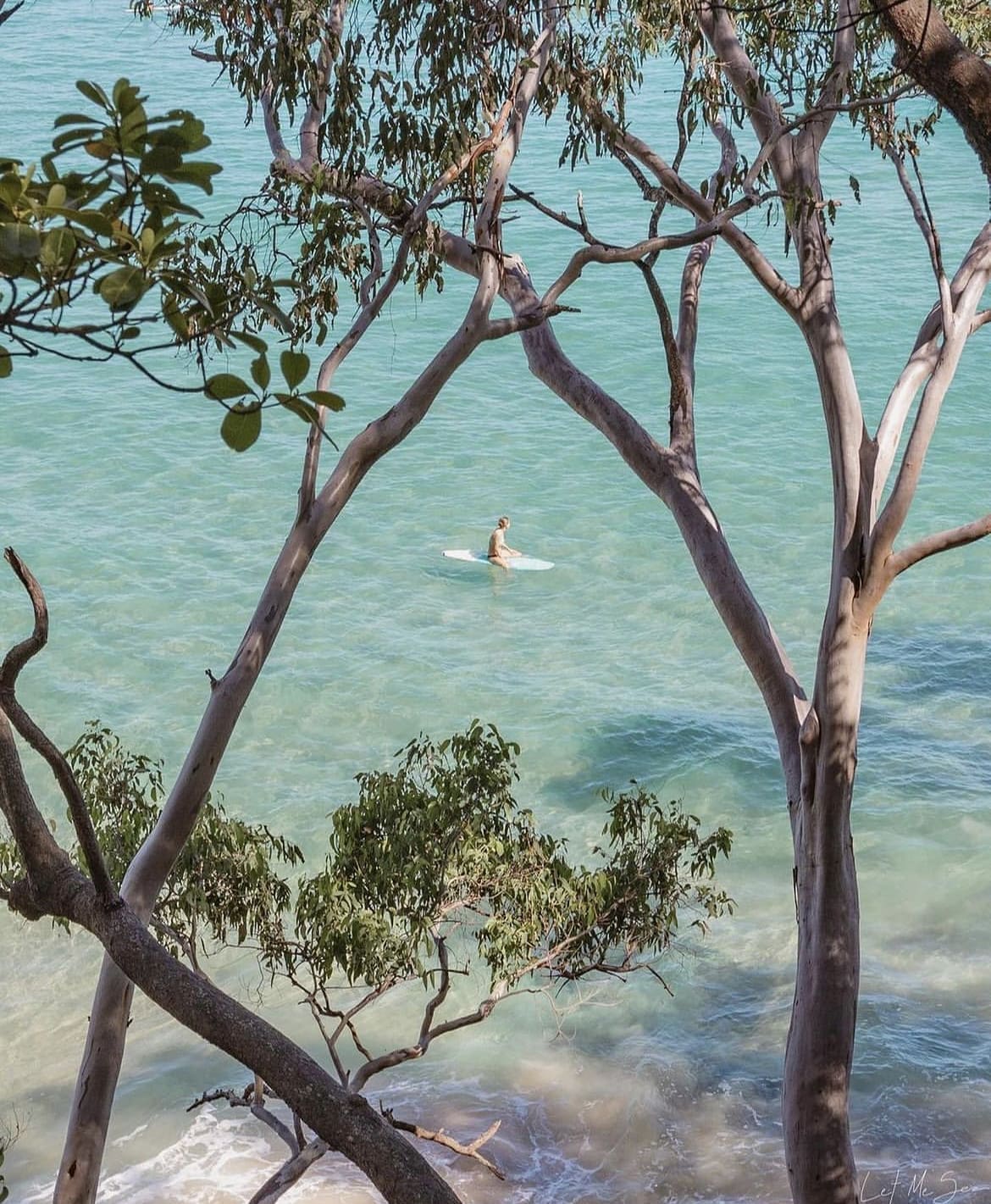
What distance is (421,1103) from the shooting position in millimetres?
8867

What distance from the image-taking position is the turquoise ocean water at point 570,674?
8766mm

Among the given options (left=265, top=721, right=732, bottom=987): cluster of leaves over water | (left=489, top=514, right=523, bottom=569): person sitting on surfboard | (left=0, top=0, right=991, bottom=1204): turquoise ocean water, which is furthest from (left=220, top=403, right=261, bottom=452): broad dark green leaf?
(left=489, top=514, right=523, bottom=569): person sitting on surfboard

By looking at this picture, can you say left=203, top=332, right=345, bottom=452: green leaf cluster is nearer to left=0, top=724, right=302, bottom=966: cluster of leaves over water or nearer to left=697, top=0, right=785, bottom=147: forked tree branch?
left=0, top=724, right=302, bottom=966: cluster of leaves over water

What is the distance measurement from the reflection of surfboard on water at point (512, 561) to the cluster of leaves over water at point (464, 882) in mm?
10600

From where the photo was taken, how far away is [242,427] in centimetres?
154

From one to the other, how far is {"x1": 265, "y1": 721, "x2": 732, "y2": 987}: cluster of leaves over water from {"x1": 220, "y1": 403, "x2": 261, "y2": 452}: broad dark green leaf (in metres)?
3.99

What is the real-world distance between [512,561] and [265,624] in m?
11.4

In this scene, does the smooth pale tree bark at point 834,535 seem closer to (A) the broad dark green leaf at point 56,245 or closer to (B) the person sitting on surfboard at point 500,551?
(A) the broad dark green leaf at point 56,245

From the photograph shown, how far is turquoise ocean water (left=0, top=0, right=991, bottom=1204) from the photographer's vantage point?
877cm

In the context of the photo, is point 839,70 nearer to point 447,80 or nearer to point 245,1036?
point 447,80

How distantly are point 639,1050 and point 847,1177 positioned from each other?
153 inches

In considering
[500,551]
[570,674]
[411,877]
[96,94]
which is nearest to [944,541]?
[411,877]

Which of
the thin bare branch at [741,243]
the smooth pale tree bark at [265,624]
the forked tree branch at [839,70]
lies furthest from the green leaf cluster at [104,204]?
the forked tree branch at [839,70]

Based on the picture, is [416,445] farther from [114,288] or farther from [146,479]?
[114,288]
